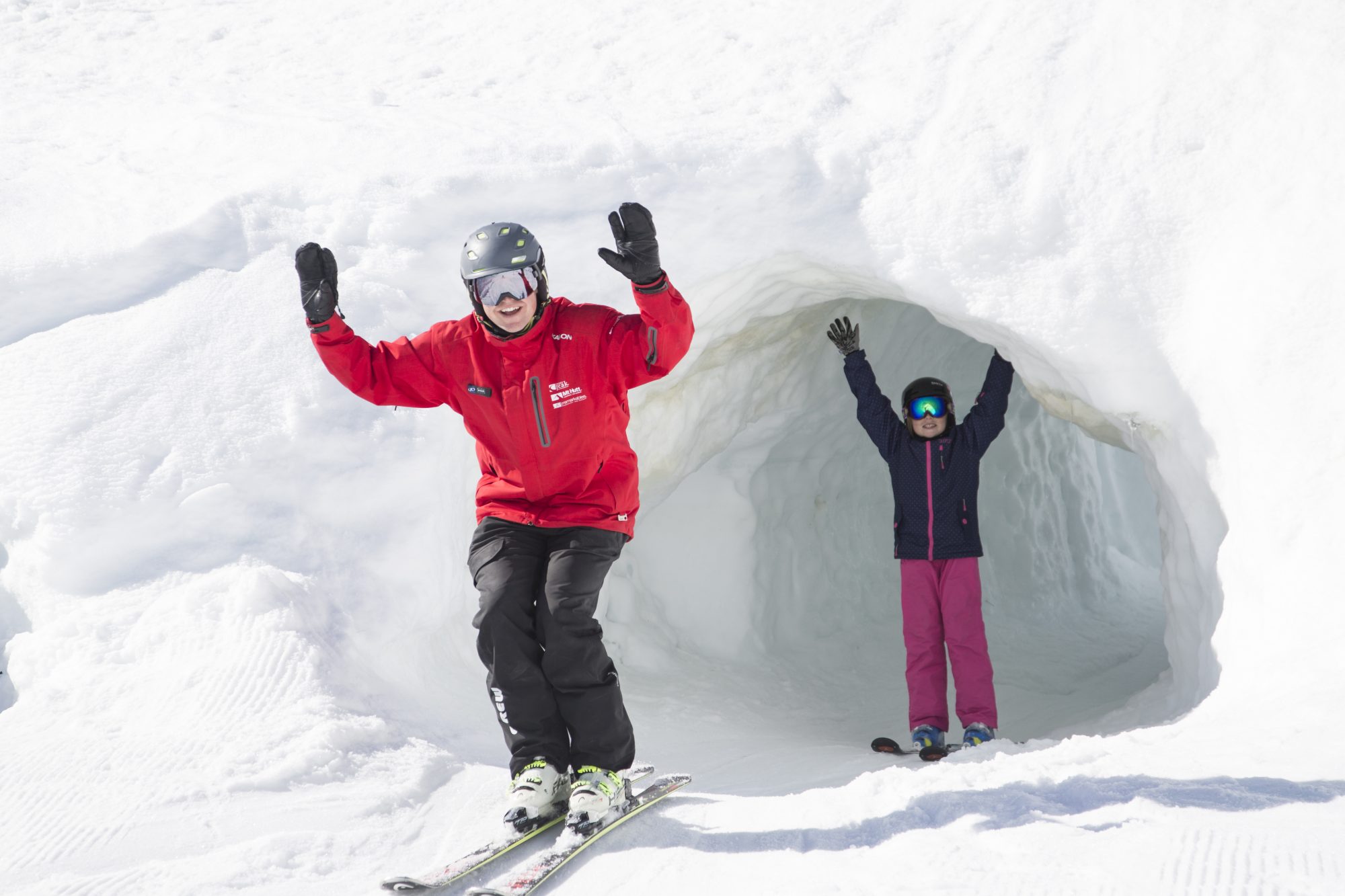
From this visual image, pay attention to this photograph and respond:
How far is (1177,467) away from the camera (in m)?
3.94

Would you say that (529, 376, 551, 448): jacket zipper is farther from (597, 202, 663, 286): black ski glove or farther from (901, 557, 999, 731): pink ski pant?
(901, 557, 999, 731): pink ski pant

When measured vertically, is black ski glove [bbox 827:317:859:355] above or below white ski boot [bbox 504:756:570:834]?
above

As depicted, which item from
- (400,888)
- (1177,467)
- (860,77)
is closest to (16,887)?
(400,888)

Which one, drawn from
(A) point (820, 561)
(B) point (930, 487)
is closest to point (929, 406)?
(B) point (930, 487)

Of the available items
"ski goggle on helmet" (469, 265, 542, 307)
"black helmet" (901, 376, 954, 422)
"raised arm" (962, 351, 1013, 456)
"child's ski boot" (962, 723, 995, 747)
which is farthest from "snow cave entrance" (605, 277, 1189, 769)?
"ski goggle on helmet" (469, 265, 542, 307)

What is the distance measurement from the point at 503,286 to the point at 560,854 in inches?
56.9

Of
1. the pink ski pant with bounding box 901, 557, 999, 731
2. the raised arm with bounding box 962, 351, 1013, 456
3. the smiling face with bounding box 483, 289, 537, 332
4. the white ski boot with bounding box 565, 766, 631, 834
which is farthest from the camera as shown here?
the raised arm with bounding box 962, 351, 1013, 456

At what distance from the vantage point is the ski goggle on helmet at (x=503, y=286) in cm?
268

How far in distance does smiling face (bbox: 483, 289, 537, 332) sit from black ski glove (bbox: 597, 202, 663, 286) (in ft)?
0.97

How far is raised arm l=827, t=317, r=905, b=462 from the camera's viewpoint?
4594 mm

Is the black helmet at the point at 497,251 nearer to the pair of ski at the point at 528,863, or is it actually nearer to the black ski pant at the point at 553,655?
the black ski pant at the point at 553,655

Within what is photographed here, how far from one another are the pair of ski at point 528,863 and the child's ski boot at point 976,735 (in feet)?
6.12

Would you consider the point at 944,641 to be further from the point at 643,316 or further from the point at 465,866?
the point at 465,866

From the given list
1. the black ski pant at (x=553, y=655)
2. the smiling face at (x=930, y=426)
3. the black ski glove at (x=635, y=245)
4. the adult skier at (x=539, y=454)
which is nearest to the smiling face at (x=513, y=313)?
the adult skier at (x=539, y=454)
